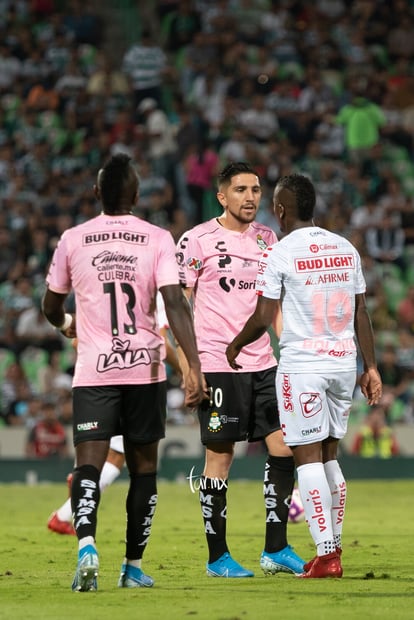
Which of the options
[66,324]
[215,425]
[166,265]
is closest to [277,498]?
[215,425]

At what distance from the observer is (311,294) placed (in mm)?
8398

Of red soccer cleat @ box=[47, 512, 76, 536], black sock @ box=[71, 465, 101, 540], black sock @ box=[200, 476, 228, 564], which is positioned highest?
black sock @ box=[71, 465, 101, 540]

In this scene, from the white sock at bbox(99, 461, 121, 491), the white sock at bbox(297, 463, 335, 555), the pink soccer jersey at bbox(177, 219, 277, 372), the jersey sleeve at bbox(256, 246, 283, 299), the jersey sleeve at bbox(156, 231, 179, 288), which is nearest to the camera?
the jersey sleeve at bbox(156, 231, 179, 288)

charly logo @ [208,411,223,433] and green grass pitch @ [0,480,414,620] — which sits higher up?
charly logo @ [208,411,223,433]

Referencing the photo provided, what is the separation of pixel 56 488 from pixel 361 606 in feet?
38.4

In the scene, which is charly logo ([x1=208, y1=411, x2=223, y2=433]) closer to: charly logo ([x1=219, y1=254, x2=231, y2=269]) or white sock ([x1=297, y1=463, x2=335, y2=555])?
white sock ([x1=297, y1=463, x2=335, y2=555])

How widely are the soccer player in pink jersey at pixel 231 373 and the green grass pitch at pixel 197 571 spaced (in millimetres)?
351

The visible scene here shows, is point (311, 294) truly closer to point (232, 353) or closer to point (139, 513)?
point (232, 353)

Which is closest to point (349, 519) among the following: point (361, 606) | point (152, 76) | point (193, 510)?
point (193, 510)

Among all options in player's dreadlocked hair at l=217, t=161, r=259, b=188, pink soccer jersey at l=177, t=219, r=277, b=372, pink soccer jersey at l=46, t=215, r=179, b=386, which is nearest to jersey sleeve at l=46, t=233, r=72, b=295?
pink soccer jersey at l=46, t=215, r=179, b=386

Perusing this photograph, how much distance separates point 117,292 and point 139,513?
1276mm

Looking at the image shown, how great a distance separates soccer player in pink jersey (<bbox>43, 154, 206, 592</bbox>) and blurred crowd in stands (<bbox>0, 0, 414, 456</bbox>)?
1283 centimetres

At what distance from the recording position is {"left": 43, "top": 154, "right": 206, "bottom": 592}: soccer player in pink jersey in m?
7.85

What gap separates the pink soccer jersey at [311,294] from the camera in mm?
8391
